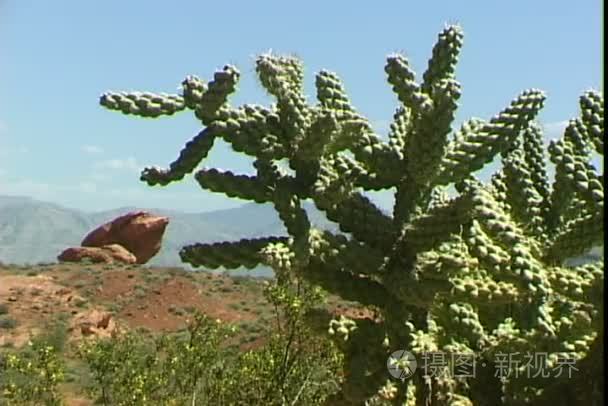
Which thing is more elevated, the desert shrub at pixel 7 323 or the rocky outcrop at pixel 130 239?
the rocky outcrop at pixel 130 239

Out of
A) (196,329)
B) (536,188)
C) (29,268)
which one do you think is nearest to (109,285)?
(29,268)

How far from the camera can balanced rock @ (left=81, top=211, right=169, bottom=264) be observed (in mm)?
50281

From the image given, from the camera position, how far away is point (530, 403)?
170 inches

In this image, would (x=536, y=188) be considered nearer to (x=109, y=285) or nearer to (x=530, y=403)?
(x=530, y=403)

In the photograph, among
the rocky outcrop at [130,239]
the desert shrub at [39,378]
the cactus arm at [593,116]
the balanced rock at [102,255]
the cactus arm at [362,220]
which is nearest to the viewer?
the cactus arm at [362,220]

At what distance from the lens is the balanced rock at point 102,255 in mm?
47750

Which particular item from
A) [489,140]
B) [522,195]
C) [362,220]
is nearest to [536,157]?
[522,195]

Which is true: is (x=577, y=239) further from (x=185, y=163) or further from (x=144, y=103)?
(x=144, y=103)

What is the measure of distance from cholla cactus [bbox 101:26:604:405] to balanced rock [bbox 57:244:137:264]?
Answer: 1762 inches

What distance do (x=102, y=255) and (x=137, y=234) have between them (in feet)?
9.88

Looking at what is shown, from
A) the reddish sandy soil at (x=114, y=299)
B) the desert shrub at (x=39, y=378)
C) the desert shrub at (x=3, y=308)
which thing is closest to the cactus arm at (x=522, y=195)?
the desert shrub at (x=39, y=378)

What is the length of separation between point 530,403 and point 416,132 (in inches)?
63.0

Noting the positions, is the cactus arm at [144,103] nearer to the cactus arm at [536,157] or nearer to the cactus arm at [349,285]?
the cactus arm at [349,285]

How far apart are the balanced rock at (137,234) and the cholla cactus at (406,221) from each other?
46.6 meters
